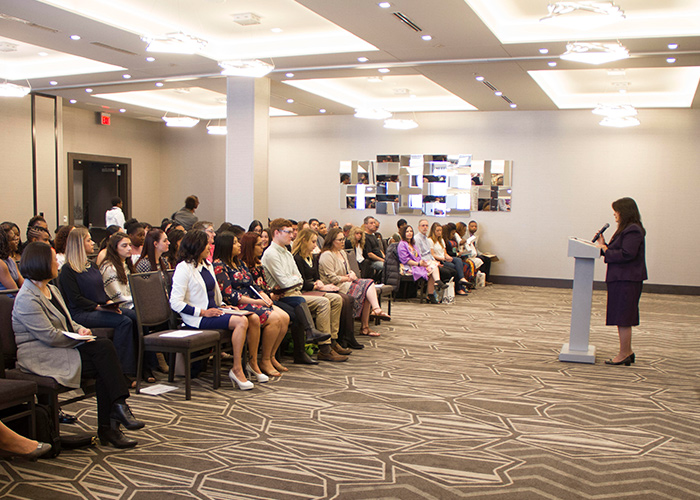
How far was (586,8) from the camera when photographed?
6.03 meters

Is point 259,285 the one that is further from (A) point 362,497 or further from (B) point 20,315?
(A) point 362,497

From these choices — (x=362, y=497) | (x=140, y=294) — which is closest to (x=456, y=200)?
(x=140, y=294)

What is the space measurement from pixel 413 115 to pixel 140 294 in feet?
35.8

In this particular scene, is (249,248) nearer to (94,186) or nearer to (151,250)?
(151,250)

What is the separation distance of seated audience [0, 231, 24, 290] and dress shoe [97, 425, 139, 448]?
9.16ft

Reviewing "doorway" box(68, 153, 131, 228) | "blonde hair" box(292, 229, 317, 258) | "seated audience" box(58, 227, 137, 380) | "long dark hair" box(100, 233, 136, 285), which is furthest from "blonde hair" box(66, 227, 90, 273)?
"doorway" box(68, 153, 131, 228)

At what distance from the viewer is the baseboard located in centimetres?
1327

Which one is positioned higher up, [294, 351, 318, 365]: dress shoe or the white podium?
the white podium

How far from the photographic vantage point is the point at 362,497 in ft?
11.2

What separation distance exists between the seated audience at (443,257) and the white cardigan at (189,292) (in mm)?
6791

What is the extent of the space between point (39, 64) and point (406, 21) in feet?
25.5

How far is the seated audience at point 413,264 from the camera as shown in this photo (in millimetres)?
10641

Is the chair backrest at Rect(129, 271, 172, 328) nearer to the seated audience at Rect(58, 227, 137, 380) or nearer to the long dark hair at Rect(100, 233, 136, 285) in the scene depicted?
the seated audience at Rect(58, 227, 137, 380)

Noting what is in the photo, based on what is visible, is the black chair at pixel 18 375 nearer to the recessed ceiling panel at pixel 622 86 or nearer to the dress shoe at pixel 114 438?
the dress shoe at pixel 114 438
